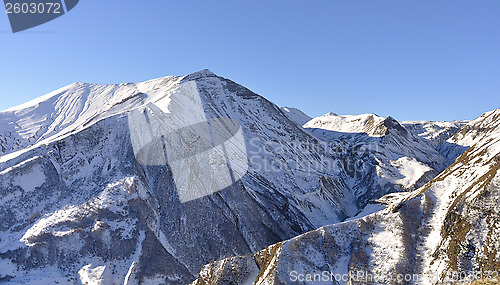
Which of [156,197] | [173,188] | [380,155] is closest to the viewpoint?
[156,197]

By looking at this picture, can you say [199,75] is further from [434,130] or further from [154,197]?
[434,130]

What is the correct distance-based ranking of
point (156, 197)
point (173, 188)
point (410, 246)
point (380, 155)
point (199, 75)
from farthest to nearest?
point (199, 75) → point (380, 155) → point (173, 188) → point (156, 197) → point (410, 246)

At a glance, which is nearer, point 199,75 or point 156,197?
point 156,197

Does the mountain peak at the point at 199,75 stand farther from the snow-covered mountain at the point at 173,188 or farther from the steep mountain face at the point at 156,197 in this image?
the steep mountain face at the point at 156,197

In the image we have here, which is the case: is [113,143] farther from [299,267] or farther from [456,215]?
[456,215]

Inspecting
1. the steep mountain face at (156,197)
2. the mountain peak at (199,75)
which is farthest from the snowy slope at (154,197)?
the mountain peak at (199,75)

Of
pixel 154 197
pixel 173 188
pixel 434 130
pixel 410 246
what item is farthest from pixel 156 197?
pixel 434 130

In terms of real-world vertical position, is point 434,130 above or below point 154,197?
below
